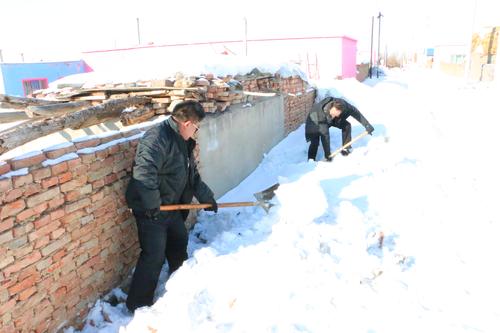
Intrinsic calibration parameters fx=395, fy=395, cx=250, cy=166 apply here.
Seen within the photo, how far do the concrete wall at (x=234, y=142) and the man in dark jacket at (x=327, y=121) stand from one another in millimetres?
909

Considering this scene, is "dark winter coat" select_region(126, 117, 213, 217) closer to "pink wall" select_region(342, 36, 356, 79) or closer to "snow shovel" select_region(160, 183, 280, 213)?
"snow shovel" select_region(160, 183, 280, 213)

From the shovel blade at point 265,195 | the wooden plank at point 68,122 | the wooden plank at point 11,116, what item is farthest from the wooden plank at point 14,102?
the shovel blade at point 265,195

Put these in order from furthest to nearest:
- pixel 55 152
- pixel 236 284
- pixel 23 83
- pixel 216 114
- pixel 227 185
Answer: pixel 23 83
pixel 227 185
pixel 216 114
pixel 236 284
pixel 55 152

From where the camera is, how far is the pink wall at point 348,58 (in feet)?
58.6

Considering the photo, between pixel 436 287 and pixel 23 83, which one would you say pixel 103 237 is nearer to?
pixel 436 287

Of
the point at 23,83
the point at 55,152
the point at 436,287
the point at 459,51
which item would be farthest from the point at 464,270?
the point at 459,51

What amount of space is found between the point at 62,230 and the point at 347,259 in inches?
95.8

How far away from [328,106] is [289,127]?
8.23 feet

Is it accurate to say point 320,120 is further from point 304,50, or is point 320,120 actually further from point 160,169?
point 304,50

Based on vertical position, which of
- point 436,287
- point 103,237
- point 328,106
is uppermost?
point 328,106

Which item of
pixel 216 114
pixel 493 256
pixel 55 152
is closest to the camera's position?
pixel 55 152

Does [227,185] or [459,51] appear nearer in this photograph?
[227,185]

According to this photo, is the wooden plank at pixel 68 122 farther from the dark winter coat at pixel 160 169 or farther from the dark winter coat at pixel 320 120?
the dark winter coat at pixel 320 120

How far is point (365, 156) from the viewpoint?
22.0 ft
